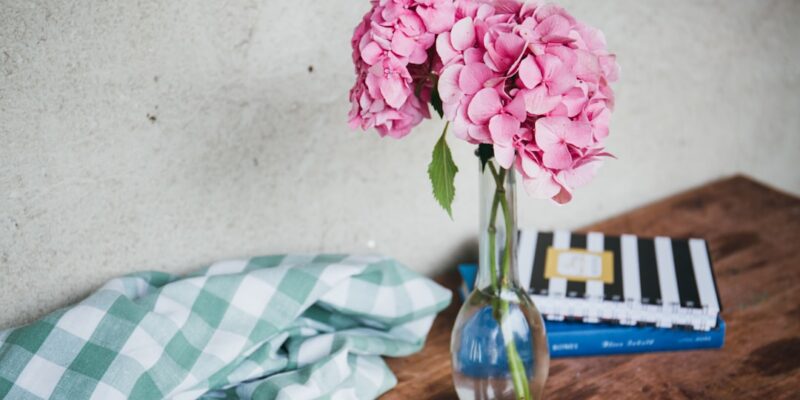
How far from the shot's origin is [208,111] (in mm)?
A: 939

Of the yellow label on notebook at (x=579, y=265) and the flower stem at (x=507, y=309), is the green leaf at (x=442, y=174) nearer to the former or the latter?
the flower stem at (x=507, y=309)

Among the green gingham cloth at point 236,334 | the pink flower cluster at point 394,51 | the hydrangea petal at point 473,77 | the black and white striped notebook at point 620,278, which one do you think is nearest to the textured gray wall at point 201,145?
the green gingham cloth at point 236,334

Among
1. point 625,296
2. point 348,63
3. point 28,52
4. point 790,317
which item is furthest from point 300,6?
point 790,317

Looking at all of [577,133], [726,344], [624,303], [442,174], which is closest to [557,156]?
[577,133]

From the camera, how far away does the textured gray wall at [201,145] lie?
0.84 metres

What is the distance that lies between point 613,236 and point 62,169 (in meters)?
0.78

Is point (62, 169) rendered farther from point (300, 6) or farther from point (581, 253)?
point (581, 253)

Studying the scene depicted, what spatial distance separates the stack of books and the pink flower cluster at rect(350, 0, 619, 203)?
360 millimetres

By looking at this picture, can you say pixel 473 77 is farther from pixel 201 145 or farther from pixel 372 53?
pixel 201 145

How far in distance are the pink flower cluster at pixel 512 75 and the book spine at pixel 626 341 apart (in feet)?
1.19

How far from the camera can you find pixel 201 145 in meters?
0.95

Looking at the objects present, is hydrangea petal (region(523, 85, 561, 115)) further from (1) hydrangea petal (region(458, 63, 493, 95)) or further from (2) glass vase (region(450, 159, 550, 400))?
(2) glass vase (region(450, 159, 550, 400))

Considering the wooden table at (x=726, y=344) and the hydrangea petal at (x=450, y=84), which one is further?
the wooden table at (x=726, y=344)

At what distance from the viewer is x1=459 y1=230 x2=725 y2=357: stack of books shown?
3.21 feet
